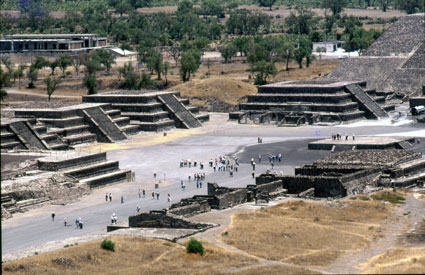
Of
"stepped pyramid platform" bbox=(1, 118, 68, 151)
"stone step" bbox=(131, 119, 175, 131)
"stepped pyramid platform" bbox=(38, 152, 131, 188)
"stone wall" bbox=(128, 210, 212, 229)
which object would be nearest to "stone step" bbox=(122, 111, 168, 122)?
"stone step" bbox=(131, 119, 175, 131)

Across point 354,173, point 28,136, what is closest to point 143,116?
point 28,136

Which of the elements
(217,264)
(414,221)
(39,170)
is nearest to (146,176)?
(39,170)

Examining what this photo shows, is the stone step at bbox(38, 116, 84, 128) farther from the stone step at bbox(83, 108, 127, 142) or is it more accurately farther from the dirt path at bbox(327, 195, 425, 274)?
the dirt path at bbox(327, 195, 425, 274)

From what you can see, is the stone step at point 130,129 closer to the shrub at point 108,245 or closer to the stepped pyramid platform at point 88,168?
the stepped pyramid platform at point 88,168

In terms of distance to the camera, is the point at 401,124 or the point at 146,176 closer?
the point at 146,176

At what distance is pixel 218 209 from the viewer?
91000mm

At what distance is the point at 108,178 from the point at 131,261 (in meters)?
42.4

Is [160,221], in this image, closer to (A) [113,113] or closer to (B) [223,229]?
(B) [223,229]

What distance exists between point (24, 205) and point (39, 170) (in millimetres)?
11666

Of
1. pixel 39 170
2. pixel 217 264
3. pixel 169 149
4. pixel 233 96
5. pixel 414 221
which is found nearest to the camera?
pixel 217 264

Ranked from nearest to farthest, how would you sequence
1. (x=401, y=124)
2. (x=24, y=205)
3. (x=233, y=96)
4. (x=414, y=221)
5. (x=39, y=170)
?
(x=414, y=221) → (x=24, y=205) → (x=39, y=170) → (x=401, y=124) → (x=233, y=96)

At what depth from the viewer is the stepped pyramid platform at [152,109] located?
163 metres

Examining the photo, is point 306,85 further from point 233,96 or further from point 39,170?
point 39,170

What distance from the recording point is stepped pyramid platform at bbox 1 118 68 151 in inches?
4852
